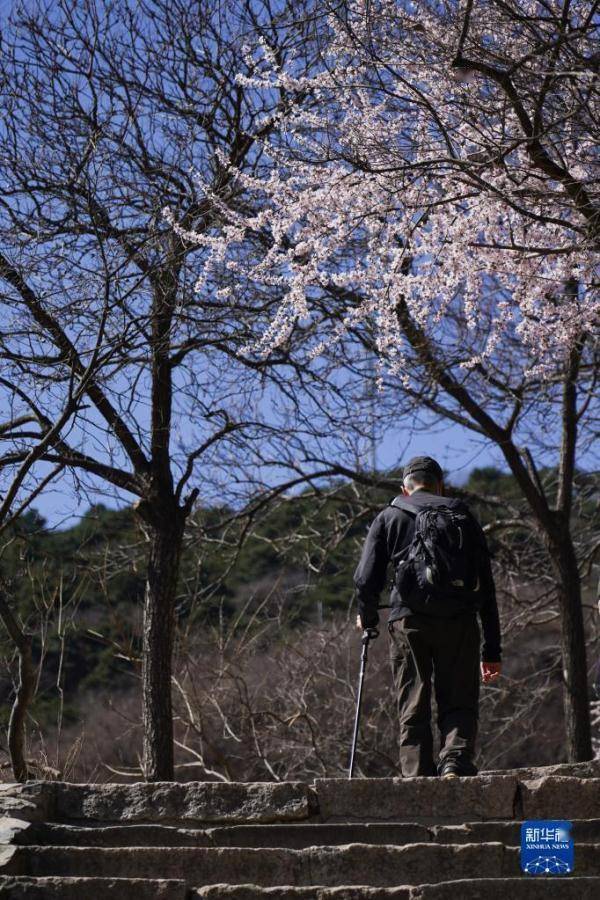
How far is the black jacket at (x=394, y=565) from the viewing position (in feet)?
18.9

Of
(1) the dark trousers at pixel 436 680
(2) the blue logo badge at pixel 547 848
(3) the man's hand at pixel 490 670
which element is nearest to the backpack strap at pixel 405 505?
(1) the dark trousers at pixel 436 680

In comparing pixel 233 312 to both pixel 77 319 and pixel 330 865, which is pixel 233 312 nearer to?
pixel 77 319

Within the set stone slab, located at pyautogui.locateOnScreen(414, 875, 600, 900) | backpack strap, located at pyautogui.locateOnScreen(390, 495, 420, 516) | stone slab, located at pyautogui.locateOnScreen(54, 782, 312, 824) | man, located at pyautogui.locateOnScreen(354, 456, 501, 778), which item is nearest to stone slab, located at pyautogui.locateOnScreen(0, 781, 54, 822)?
stone slab, located at pyautogui.locateOnScreen(54, 782, 312, 824)

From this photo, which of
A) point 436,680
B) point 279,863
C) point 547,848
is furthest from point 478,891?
point 436,680

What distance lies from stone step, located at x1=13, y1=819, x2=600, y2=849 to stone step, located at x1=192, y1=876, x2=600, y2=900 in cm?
48

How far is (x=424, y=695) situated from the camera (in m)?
5.62

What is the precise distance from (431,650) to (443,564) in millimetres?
440

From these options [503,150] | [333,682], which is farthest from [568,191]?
[333,682]

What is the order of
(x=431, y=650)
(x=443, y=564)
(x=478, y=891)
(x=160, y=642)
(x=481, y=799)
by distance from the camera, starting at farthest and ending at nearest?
(x=160, y=642) → (x=431, y=650) → (x=443, y=564) → (x=481, y=799) → (x=478, y=891)

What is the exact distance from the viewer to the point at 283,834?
14.9ft

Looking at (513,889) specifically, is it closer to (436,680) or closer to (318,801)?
(318,801)

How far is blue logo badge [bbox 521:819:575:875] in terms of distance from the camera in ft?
13.4

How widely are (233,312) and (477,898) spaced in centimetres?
626

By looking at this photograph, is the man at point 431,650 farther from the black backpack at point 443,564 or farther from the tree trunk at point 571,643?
the tree trunk at point 571,643
